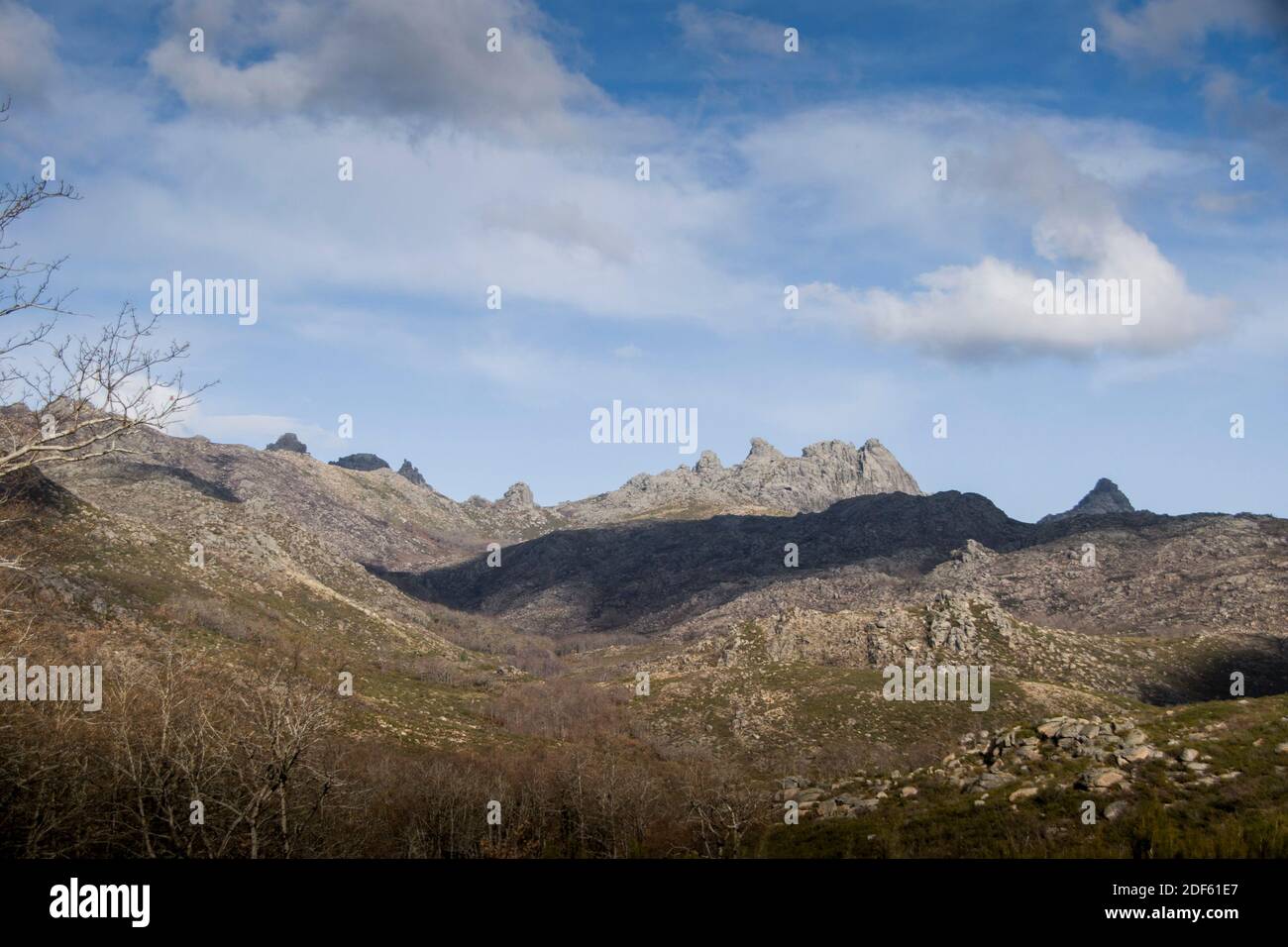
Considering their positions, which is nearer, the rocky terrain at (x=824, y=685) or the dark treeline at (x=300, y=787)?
the dark treeline at (x=300, y=787)

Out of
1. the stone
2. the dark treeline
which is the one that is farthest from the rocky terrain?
the dark treeline

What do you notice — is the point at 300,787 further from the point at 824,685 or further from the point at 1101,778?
the point at 824,685

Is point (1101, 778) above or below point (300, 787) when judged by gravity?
above

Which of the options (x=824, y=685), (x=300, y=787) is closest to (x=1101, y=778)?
(x=300, y=787)

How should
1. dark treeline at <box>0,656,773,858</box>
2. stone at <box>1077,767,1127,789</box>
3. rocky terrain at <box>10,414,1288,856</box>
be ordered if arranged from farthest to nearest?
rocky terrain at <box>10,414,1288,856</box> < stone at <box>1077,767,1127,789</box> < dark treeline at <box>0,656,773,858</box>

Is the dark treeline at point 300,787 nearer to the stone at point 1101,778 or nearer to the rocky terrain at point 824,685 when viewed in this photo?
the rocky terrain at point 824,685

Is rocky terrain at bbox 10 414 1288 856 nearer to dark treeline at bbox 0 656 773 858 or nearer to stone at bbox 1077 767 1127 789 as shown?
stone at bbox 1077 767 1127 789

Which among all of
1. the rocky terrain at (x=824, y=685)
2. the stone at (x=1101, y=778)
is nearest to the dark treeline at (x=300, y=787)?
the rocky terrain at (x=824, y=685)
